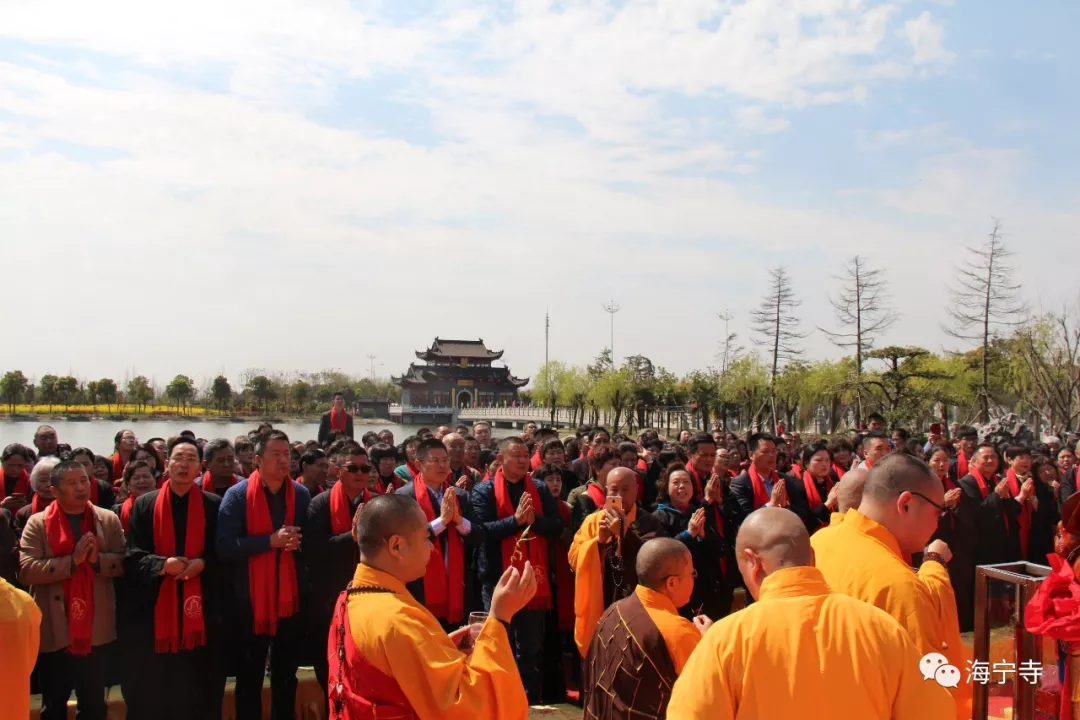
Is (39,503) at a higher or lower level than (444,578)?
higher

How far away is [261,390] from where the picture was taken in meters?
50.1

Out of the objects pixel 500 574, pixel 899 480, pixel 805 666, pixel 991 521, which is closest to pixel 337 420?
pixel 500 574

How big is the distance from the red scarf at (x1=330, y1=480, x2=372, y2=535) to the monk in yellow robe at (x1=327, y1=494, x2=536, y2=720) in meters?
2.61

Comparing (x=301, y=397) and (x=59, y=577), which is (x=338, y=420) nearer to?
(x=59, y=577)

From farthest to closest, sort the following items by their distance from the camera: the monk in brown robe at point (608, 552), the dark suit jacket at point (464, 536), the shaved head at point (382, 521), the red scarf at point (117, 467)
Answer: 1. the red scarf at point (117, 467)
2. the dark suit jacket at point (464, 536)
3. the monk in brown robe at point (608, 552)
4. the shaved head at point (382, 521)

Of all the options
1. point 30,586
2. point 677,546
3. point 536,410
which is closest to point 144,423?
point 536,410

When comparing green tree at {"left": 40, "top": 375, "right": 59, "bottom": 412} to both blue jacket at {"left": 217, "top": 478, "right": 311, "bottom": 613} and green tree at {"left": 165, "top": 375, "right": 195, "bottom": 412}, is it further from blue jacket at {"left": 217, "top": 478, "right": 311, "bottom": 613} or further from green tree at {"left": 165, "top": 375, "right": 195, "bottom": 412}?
blue jacket at {"left": 217, "top": 478, "right": 311, "bottom": 613}

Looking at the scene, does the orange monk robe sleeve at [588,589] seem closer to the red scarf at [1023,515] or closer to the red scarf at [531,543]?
the red scarf at [531,543]

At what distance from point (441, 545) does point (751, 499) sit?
10.1 ft

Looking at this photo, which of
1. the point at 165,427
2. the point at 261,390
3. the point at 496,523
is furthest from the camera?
the point at 261,390

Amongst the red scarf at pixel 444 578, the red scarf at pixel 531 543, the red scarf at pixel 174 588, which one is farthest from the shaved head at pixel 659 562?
the red scarf at pixel 174 588

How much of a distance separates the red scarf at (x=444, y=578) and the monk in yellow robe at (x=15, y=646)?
116 inches

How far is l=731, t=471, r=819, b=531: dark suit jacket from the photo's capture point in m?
7.37

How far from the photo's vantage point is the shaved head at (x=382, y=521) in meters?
2.88
